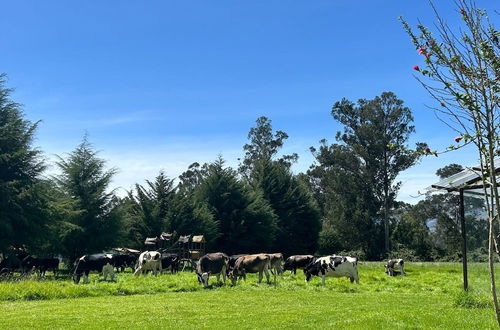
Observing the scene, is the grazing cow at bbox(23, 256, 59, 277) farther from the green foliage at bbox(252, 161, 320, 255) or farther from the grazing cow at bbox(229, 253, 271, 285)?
the green foliage at bbox(252, 161, 320, 255)

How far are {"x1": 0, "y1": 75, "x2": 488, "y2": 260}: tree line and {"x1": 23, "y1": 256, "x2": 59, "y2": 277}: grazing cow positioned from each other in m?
0.85

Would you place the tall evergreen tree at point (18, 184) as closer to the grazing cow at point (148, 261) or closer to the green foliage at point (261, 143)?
the grazing cow at point (148, 261)

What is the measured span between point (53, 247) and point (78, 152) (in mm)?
6970

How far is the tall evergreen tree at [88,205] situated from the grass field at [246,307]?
1486 cm

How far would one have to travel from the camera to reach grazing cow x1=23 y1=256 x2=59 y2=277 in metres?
31.6

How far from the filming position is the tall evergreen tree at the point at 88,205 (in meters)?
33.8

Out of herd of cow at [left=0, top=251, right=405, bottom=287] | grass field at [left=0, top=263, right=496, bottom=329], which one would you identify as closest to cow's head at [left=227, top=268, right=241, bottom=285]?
herd of cow at [left=0, top=251, right=405, bottom=287]

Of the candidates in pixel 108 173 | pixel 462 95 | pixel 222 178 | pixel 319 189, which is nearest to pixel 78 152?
pixel 108 173

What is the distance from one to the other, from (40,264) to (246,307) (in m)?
22.9

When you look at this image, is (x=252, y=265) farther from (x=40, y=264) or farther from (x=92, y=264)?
(x=40, y=264)

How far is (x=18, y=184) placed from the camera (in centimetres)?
2861

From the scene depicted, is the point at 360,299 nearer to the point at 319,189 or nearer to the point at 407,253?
the point at 407,253

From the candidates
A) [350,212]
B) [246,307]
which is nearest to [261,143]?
[350,212]

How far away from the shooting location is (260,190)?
5291 cm
